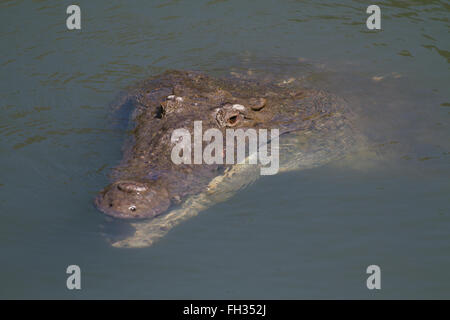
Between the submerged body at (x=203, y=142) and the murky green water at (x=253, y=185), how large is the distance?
20 centimetres

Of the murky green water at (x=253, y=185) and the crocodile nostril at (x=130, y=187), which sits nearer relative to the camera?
the crocodile nostril at (x=130, y=187)

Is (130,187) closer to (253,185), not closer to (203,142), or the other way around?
(203,142)

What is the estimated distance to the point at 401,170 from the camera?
6.20 m

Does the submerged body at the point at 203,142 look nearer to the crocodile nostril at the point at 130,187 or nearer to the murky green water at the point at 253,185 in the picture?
the crocodile nostril at the point at 130,187

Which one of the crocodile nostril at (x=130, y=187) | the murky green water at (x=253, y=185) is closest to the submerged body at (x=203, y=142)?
the crocodile nostril at (x=130, y=187)

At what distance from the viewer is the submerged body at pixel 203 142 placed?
16.1 feet

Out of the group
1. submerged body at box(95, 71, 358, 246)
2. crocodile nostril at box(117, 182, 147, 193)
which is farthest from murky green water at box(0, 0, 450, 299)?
crocodile nostril at box(117, 182, 147, 193)

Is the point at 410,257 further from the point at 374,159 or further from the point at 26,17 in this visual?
the point at 26,17

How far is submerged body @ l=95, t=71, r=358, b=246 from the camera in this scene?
491cm

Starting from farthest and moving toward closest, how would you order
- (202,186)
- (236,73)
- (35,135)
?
(236,73) → (35,135) → (202,186)

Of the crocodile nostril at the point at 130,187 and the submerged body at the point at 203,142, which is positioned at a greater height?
the submerged body at the point at 203,142

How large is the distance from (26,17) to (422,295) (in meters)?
8.81

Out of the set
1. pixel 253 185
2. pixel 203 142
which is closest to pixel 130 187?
pixel 203 142

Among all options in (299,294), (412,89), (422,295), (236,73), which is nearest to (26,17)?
(236,73)
